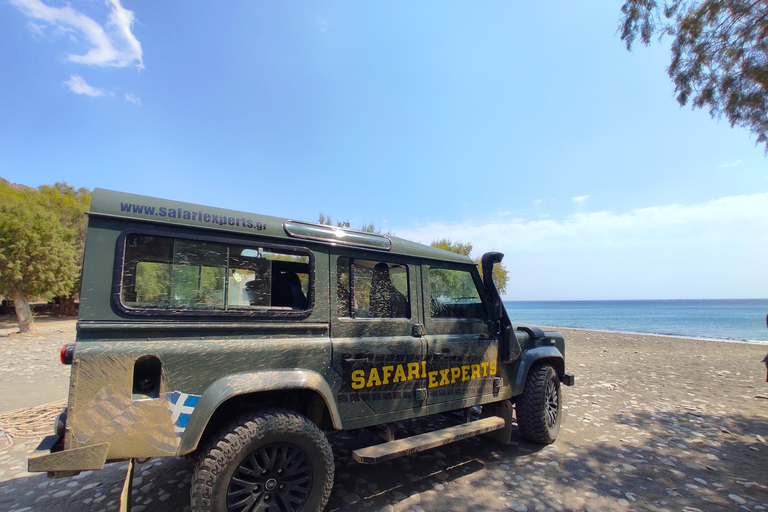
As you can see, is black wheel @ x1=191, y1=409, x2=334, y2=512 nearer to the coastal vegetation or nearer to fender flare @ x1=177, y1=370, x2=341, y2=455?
fender flare @ x1=177, y1=370, x2=341, y2=455

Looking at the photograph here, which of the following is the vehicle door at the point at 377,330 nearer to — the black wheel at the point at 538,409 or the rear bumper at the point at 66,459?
the rear bumper at the point at 66,459

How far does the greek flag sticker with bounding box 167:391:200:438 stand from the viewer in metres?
2.30

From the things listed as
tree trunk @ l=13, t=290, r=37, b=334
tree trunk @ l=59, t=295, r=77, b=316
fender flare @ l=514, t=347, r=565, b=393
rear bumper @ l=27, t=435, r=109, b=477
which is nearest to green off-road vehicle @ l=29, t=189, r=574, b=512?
rear bumper @ l=27, t=435, r=109, b=477

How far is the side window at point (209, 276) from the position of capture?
2.41 metres

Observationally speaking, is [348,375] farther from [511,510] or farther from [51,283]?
Result: [51,283]

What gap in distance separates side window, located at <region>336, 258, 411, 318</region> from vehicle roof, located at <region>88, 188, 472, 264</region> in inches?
8.7

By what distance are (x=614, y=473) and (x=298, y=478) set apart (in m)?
3.21

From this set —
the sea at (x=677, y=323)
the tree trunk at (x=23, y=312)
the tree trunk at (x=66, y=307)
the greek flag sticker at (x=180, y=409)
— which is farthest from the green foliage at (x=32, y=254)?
the sea at (x=677, y=323)

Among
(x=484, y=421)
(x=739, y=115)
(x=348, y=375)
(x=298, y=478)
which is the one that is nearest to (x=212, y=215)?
(x=348, y=375)

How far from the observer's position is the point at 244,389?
243 cm

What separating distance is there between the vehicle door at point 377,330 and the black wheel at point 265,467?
1.50ft

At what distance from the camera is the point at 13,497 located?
10.3ft

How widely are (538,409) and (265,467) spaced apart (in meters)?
3.17

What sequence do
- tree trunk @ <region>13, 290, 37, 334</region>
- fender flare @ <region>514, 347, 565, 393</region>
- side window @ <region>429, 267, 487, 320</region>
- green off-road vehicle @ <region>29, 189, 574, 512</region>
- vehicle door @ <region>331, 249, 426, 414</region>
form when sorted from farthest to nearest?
tree trunk @ <region>13, 290, 37, 334</region> < fender flare @ <region>514, 347, 565, 393</region> < side window @ <region>429, 267, 487, 320</region> < vehicle door @ <region>331, 249, 426, 414</region> < green off-road vehicle @ <region>29, 189, 574, 512</region>
